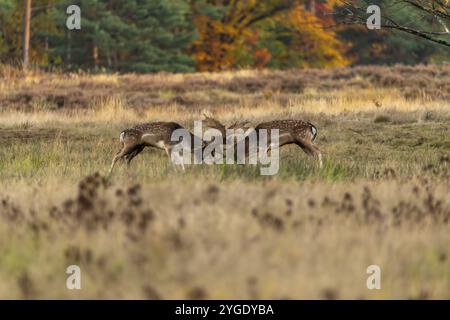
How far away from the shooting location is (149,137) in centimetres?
1318

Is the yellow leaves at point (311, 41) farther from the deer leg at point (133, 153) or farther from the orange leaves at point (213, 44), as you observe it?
the deer leg at point (133, 153)

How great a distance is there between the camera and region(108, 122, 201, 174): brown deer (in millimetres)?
13039

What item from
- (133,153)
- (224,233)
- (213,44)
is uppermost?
(213,44)

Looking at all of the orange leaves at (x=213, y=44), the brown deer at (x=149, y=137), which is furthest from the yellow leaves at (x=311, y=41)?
the brown deer at (x=149, y=137)

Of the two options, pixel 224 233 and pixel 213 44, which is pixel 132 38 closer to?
pixel 213 44

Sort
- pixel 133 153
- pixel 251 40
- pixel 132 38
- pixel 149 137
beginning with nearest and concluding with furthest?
pixel 149 137 < pixel 133 153 < pixel 132 38 < pixel 251 40

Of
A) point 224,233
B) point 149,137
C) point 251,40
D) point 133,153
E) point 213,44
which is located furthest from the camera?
point 251,40

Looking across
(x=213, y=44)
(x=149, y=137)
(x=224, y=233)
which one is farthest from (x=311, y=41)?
(x=224, y=233)

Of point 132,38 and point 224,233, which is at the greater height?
point 132,38

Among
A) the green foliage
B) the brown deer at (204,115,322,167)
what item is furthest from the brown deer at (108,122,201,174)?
the green foliage

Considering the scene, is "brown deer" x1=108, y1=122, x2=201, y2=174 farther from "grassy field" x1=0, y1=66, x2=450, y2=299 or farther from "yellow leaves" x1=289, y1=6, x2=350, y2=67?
"yellow leaves" x1=289, y1=6, x2=350, y2=67

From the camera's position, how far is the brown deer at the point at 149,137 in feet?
42.8
